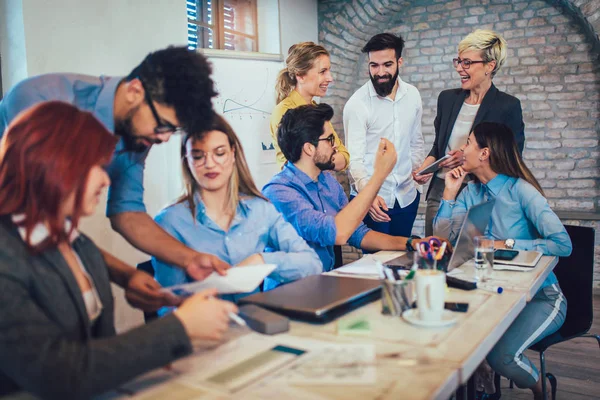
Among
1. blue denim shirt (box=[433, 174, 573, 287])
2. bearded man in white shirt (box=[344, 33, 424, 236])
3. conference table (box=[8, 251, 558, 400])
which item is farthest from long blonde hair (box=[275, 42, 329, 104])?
conference table (box=[8, 251, 558, 400])

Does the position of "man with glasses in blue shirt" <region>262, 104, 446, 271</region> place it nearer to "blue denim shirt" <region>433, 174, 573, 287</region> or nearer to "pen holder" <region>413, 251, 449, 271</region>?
"blue denim shirt" <region>433, 174, 573, 287</region>

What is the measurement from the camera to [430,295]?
1.34m

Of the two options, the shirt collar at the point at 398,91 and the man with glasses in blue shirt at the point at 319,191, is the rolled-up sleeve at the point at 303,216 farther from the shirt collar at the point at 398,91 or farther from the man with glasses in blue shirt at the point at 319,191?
the shirt collar at the point at 398,91

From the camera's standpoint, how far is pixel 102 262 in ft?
4.11

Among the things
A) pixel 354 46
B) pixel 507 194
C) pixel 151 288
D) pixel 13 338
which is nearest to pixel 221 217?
pixel 151 288

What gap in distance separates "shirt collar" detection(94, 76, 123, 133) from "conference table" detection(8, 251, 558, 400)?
65 centimetres

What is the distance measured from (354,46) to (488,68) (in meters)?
2.27

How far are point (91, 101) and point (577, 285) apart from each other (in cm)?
196

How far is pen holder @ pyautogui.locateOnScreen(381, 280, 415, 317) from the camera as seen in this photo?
4.67 feet

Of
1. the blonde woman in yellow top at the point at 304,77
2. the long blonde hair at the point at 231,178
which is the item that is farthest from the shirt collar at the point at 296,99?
the long blonde hair at the point at 231,178

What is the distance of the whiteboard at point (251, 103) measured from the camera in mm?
3639

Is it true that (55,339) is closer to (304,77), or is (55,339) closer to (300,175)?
(300,175)

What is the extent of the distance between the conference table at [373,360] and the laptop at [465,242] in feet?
1.01

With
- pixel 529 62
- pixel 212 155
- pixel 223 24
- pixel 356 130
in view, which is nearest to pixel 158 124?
pixel 212 155
